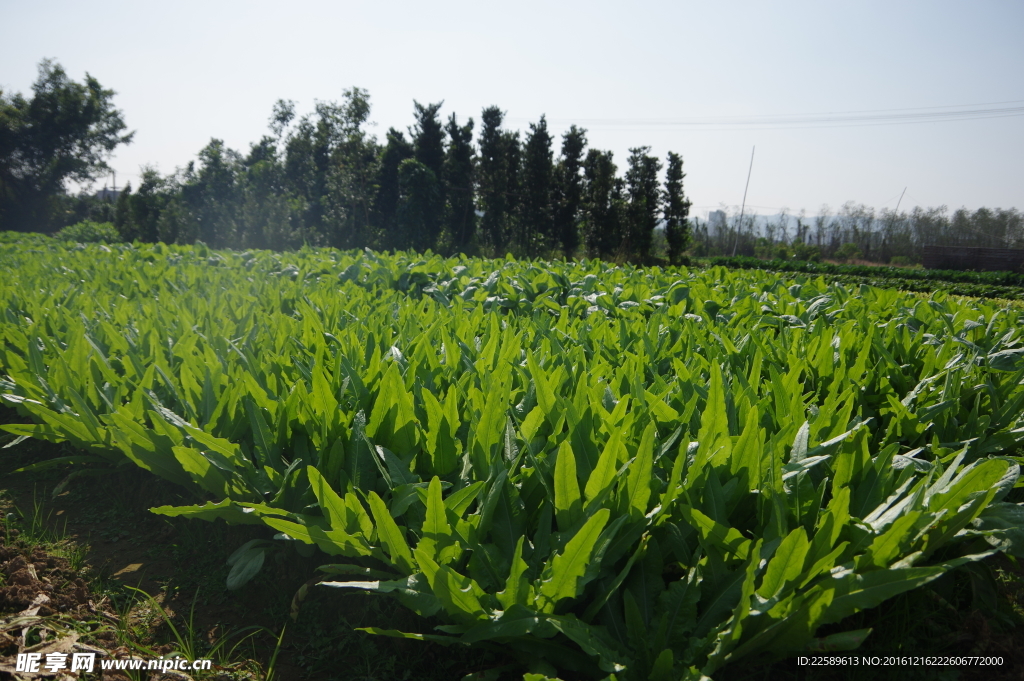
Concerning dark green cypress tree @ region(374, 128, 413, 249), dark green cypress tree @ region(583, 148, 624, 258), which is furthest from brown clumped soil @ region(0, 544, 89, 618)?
dark green cypress tree @ region(583, 148, 624, 258)

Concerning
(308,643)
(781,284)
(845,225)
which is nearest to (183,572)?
(308,643)

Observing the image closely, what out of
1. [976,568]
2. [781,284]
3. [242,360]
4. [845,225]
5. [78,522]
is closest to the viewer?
[976,568]

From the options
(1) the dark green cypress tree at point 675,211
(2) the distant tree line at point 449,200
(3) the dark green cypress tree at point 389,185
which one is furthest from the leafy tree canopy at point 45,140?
(1) the dark green cypress tree at point 675,211

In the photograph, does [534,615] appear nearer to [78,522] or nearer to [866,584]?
[866,584]

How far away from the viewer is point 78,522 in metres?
2.59

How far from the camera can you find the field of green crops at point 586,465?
1408 millimetres

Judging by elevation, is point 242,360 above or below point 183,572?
above

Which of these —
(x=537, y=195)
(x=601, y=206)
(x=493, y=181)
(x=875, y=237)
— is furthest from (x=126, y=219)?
(x=875, y=237)

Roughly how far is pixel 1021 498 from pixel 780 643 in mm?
2064

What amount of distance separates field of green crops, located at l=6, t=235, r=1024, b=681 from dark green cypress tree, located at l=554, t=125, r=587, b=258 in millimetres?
35635

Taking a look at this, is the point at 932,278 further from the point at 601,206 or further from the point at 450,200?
the point at 450,200

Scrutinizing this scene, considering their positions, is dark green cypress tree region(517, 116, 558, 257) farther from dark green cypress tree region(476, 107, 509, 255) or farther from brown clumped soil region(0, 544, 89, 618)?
brown clumped soil region(0, 544, 89, 618)

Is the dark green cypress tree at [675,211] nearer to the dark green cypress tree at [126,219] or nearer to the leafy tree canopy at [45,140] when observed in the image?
the dark green cypress tree at [126,219]

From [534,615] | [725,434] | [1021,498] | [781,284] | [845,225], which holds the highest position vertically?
[845,225]
